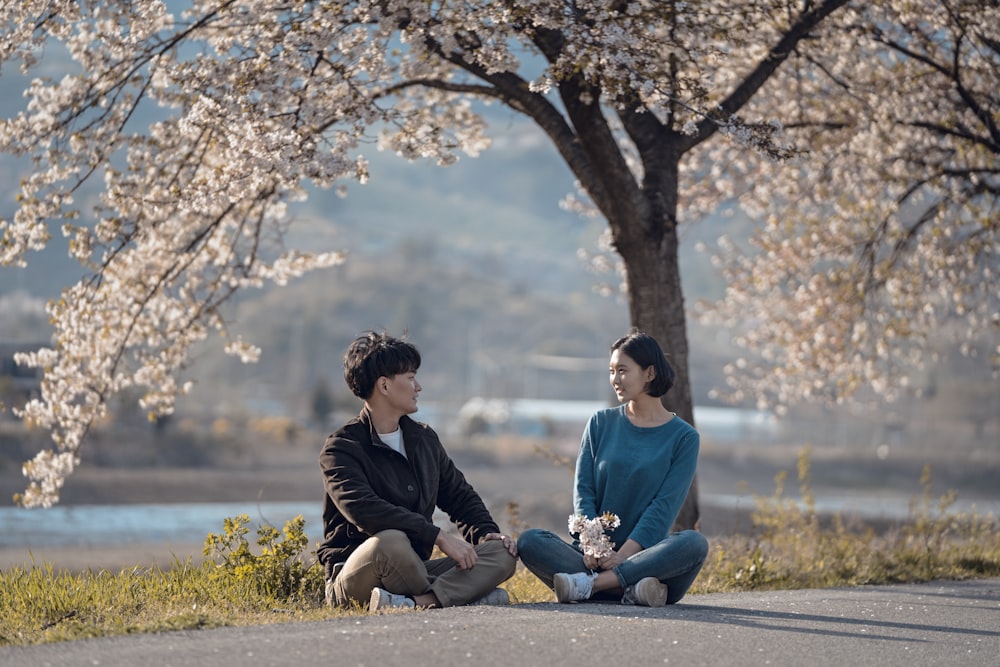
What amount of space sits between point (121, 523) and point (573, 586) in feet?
124

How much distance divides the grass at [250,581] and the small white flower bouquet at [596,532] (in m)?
0.96

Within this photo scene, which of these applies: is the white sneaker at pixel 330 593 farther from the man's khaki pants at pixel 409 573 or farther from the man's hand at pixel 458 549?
the man's hand at pixel 458 549

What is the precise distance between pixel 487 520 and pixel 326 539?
2.94 feet

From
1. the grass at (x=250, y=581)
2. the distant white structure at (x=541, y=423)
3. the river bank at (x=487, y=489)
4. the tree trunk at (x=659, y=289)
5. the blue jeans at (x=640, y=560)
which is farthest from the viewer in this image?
the distant white structure at (x=541, y=423)

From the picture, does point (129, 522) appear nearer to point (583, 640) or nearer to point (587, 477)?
point (587, 477)

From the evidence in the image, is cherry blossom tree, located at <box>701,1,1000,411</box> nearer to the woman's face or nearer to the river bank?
the river bank

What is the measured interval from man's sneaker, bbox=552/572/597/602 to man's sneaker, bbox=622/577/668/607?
213 millimetres

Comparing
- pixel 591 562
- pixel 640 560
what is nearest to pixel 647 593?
pixel 640 560

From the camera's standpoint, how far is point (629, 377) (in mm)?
7684

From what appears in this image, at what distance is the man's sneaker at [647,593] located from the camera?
287 inches

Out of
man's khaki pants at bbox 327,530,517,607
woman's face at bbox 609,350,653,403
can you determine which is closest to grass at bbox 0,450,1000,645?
man's khaki pants at bbox 327,530,517,607

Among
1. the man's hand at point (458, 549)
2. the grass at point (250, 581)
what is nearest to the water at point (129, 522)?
the grass at point (250, 581)

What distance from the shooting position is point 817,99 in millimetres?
15773

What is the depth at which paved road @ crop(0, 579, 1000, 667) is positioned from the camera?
5.52 meters
